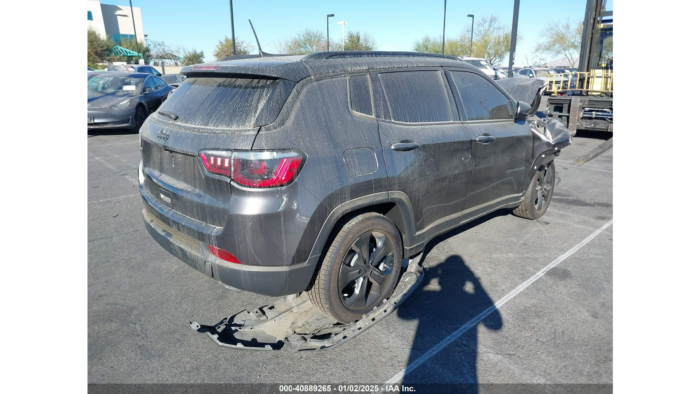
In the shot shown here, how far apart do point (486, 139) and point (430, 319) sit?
5.56ft

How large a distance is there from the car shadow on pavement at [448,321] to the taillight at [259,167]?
139 cm

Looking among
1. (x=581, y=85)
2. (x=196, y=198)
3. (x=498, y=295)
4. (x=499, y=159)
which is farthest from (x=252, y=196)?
(x=581, y=85)

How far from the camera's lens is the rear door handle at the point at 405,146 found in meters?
3.08

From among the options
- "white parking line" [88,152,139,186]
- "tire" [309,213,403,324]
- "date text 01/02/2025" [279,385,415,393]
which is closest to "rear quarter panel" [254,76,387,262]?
"tire" [309,213,403,324]

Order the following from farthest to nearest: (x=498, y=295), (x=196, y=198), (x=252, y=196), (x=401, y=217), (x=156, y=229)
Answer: (x=498, y=295)
(x=401, y=217)
(x=156, y=229)
(x=196, y=198)
(x=252, y=196)

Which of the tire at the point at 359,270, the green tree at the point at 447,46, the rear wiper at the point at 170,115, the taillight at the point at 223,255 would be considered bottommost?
the tire at the point at 359,270

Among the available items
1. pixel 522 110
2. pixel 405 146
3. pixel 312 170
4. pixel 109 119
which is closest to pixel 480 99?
pixel 522 110

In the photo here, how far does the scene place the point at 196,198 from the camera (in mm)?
2670

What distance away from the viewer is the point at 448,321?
125 inches

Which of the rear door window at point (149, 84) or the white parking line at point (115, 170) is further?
the rear door window at point (149, 84)

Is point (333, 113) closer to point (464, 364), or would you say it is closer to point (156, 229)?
point (156, 229)

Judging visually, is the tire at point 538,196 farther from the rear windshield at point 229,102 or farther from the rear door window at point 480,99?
the rear windshield at point 229,102

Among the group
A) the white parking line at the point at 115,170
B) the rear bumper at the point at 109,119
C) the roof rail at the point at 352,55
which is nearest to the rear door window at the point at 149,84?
the rear bumper at the point at 109,119
